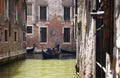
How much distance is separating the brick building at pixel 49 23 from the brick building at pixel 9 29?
5240mm

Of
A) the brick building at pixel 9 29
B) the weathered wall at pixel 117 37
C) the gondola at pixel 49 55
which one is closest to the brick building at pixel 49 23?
the gondola at pixel 49 55

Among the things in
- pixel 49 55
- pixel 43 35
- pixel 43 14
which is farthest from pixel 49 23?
pixel 49 55

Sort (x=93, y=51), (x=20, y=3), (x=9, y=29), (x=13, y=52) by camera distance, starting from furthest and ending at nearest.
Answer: (x=20, y=3) → (x=13, y=52) → (x=9, y=29) → (x=93, y=51)

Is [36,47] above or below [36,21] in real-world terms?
below

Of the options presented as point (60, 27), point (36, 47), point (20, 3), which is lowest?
point (36, 47)

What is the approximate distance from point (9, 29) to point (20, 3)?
4.98m

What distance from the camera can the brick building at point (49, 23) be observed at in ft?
83.5

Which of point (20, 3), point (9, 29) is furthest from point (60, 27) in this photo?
point (9, 29)

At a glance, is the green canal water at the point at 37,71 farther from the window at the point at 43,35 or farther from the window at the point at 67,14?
the window at the point at 67,14

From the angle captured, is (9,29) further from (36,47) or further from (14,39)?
(36,47)

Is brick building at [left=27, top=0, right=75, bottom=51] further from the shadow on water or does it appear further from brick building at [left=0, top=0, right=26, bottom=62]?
the shadow on water

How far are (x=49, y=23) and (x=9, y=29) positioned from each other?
32.2 feet

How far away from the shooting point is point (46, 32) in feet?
84.4

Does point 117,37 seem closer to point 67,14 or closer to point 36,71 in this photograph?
point 36,71
